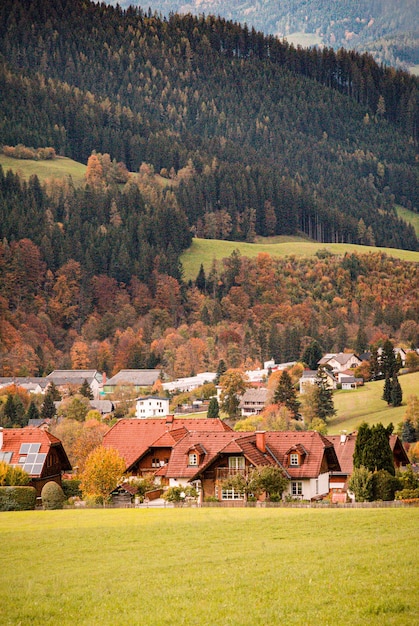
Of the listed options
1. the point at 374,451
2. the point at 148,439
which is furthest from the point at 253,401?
the point at 374,451

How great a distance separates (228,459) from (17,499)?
11329 millimetres

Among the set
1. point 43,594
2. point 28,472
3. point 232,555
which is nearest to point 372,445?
point 28,472

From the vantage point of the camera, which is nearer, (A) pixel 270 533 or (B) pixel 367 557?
(B) pixel 367 557

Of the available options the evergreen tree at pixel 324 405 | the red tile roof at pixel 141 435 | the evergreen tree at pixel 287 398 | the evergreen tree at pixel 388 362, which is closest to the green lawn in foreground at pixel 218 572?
the red tile roof at pixel 141 435

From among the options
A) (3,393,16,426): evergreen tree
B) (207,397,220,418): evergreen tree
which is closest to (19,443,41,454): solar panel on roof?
(207,397,220,418): evergreen tree

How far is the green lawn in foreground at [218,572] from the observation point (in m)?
21.6

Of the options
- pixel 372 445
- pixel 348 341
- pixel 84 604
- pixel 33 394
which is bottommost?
pixel 84 604

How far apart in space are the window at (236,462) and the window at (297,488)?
3306 mm

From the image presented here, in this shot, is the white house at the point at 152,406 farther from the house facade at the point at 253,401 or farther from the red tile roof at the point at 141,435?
the red tile roof at the point at 141,435

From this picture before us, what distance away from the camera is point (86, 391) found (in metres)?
145

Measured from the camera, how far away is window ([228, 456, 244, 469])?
182 feet

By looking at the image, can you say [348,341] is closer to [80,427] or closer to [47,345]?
[47,345]

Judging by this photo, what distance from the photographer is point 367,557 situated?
84.9ft

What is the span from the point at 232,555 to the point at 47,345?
162070mm
